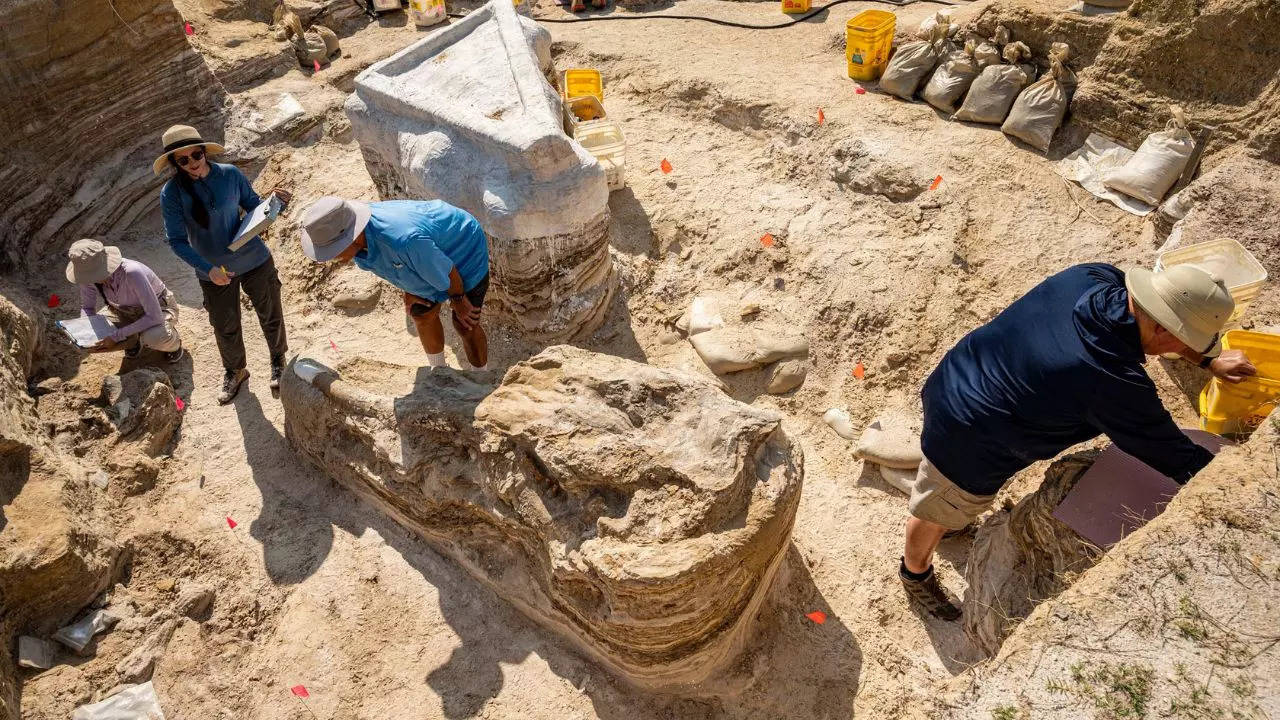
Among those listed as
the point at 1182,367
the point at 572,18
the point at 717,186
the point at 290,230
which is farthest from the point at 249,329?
the point at 1182,367

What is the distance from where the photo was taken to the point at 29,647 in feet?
10.8

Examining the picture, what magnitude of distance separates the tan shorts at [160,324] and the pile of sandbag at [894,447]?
173 inches

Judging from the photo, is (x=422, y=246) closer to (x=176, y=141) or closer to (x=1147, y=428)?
(x=176, y=141)

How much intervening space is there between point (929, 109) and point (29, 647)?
630 centimetres

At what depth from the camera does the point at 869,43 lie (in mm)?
5895

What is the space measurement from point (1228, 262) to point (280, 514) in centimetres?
493

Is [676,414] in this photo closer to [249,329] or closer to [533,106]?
[533,106]

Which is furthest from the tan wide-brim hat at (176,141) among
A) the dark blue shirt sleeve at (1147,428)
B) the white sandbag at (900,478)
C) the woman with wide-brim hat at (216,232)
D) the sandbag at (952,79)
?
the sandbag at (952,79)

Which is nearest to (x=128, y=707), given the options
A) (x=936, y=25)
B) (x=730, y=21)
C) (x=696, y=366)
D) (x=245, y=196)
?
(x=245, y=196)

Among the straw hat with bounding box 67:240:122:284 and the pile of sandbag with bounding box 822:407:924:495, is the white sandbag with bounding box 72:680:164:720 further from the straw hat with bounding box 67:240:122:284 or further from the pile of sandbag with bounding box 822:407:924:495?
the pile of sandbag with bounding box 822:407:924:495

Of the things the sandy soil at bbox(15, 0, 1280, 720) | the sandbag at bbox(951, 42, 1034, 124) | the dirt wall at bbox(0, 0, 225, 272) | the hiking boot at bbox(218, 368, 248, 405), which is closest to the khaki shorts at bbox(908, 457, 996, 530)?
the sandy soil at bbox(15, 0, 1280, 720)

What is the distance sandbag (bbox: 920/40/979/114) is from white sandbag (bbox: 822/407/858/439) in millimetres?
2683

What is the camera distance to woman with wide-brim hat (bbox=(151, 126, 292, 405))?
13.0 ft

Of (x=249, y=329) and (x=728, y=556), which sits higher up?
(x=728, y=556)
